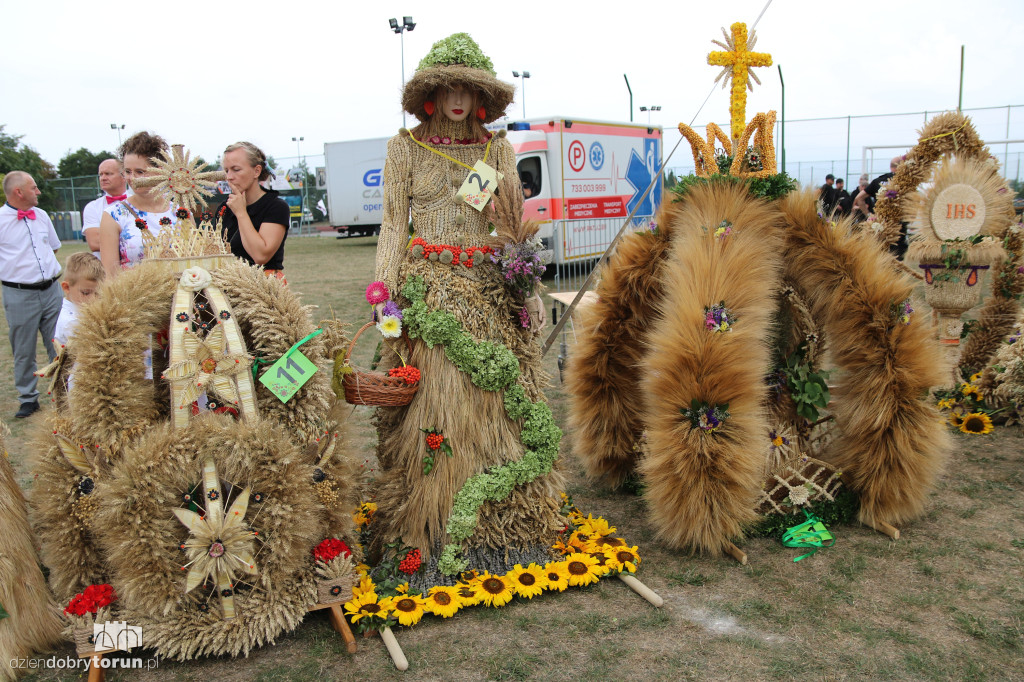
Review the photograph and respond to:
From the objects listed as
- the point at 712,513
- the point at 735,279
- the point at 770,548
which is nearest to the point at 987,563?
the point at 770,548

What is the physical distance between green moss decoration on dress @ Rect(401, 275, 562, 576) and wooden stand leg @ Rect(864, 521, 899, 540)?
74.5 inches

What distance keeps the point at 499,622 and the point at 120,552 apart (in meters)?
1.51

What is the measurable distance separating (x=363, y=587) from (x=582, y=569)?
39.6 inches

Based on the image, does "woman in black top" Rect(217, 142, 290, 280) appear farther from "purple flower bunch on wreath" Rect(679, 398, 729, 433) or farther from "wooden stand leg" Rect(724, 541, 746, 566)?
"wooden stand leg" Rect(724, 541, 746, 566)

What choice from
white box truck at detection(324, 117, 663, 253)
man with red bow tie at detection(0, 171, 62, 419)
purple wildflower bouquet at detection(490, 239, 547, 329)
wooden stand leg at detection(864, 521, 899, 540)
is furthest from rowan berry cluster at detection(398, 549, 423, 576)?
white box truck at detection(324, 117, 663, 253)

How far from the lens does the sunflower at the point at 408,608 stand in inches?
111

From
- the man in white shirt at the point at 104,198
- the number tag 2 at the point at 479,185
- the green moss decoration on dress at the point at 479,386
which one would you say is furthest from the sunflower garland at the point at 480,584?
the man in white shirt at the point at 104,198

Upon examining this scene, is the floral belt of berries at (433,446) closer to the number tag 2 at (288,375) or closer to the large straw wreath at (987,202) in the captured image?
the number tag 2 at (288,375)

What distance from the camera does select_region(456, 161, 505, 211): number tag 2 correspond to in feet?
10.2

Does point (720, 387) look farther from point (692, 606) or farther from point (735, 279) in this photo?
point (692, 606)

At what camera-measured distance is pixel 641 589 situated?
10.0 feet

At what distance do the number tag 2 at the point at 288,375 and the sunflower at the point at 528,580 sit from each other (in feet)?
4.32

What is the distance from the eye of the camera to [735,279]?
3201 millimetres

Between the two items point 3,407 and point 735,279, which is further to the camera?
point 3,407
